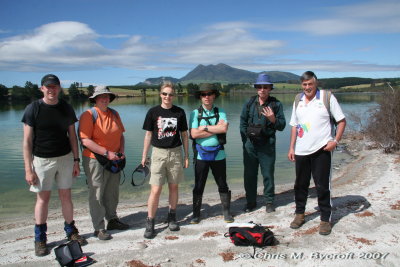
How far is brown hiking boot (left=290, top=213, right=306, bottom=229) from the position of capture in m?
Answer: 4.93

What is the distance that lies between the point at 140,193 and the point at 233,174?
3692 millimetres

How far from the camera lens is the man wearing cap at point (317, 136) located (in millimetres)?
4496

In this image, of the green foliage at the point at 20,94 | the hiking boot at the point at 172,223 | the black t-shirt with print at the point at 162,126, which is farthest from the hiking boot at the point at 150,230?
the green foliage at the point at 20,94

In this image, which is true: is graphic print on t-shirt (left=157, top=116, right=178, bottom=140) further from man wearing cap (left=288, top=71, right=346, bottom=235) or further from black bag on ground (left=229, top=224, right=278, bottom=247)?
man wearing cap (left=288, top=71, right=346, bottom=235)

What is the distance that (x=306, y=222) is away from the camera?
5.17 meters

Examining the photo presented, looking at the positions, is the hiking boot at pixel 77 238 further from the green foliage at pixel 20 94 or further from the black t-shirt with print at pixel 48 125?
the green foliage at pixel 20 94

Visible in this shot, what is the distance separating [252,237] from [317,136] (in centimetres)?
171

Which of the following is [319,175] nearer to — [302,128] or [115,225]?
[302,128]

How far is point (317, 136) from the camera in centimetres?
452

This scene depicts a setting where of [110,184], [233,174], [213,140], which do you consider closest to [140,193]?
[233,174]

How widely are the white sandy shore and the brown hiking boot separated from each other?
0.11 meters

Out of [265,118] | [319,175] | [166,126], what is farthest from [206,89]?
[319,175]

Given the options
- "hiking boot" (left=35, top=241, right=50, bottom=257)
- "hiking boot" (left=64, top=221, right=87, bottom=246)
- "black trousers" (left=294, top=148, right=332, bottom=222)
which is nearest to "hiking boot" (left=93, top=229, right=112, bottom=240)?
"hiking boot" (left=64, top=221, right=87, bottom=246)

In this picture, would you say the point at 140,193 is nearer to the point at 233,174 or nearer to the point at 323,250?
the point at 233,174
